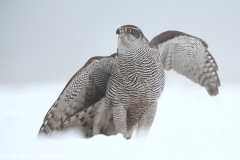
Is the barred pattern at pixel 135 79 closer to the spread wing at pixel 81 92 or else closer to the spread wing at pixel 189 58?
the spread wing at pixel 81 92

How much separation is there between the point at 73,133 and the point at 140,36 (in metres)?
1.32

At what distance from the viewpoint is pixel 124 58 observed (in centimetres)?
497

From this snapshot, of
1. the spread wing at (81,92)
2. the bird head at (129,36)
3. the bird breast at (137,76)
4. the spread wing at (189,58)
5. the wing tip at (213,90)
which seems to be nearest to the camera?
the bird head at (129,36)

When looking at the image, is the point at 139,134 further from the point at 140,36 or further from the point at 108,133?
the point at 140,36

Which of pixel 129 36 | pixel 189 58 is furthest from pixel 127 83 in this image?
pixel 189 58

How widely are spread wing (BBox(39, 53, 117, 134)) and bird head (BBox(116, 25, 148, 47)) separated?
0.29 metres

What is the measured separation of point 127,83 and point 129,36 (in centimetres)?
49

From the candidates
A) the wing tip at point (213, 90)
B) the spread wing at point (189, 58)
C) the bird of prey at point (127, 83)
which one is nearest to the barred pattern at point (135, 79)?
the bird of prey at point (127, 83)

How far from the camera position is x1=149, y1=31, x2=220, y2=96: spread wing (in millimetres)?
5344

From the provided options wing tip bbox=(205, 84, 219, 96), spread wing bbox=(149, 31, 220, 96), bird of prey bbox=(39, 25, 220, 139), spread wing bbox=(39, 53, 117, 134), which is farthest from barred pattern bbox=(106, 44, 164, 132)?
wing tip bbox=(205, 84, 219, 96)

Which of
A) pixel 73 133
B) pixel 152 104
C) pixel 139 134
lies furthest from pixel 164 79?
pixel 73 133

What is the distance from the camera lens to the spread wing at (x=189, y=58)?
17.5 ft

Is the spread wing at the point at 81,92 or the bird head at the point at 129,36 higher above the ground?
the bird head at the point at 129,36

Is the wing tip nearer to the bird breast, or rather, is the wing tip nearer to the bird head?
the bird breast
